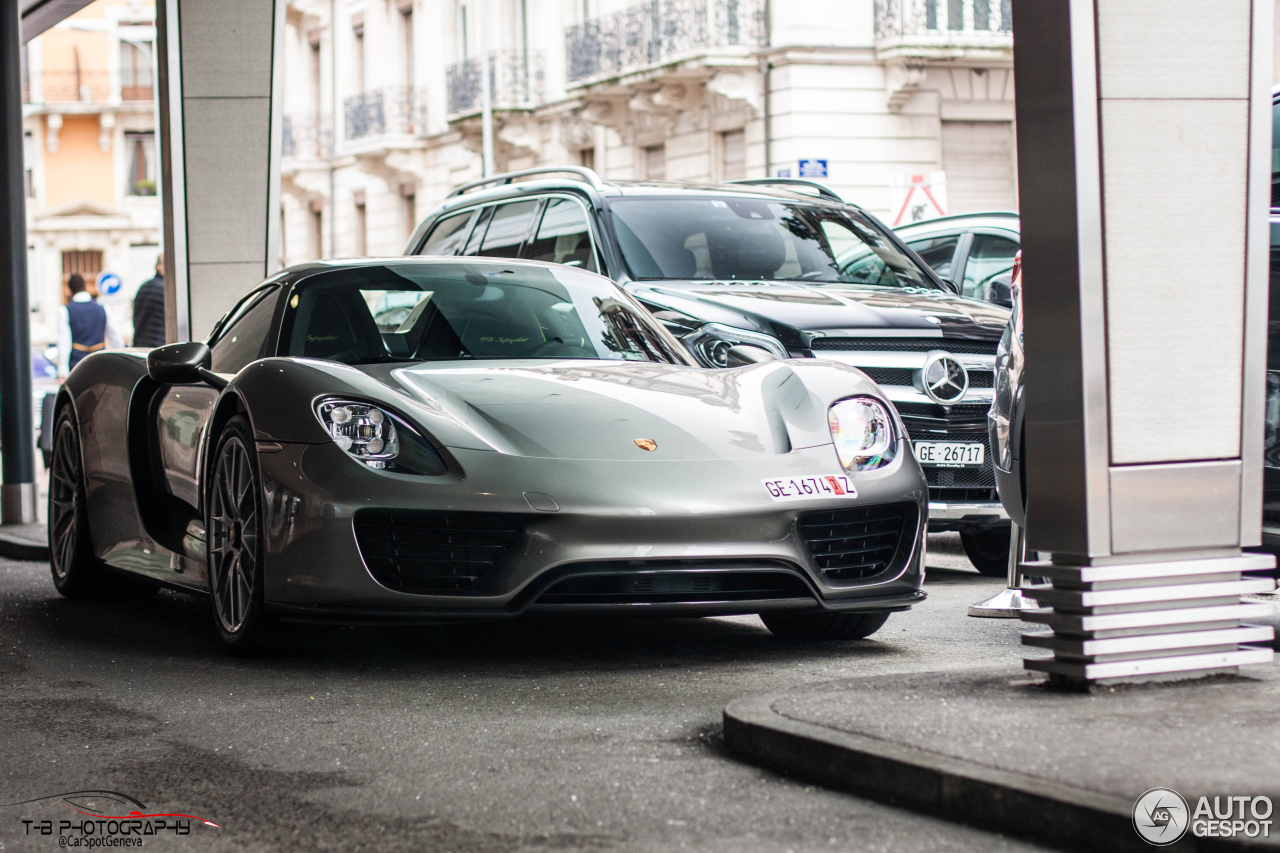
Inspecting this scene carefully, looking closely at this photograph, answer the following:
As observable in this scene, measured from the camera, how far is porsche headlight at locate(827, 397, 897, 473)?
226 inches

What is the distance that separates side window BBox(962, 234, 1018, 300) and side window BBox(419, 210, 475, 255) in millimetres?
3140

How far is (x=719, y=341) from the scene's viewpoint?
825cm

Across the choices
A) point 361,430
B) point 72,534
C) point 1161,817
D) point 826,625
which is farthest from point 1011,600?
point 72,534

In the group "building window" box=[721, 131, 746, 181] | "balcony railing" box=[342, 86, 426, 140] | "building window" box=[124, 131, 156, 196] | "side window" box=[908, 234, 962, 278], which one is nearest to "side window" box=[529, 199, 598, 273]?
"side window" box=[908, 234, 962, 278]

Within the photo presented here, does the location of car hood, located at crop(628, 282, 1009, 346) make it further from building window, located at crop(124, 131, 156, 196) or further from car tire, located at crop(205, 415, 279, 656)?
building window, located at crop(124, 131, 156, 196)

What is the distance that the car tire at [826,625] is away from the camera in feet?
19.5

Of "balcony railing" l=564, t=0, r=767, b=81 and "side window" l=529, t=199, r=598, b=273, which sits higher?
"balcony railing" l=564, t=0, r=767, b=81

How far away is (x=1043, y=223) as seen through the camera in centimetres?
450

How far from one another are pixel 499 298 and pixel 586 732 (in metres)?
2.38

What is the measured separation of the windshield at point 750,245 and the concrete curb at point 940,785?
5.34 metres

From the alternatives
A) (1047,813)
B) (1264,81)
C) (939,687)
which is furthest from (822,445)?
(1047,813)

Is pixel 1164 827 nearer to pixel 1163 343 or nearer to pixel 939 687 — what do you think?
pixel 939 687

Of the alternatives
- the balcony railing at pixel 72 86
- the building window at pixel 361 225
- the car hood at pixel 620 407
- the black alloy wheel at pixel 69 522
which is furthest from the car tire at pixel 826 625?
the balcony railing at pixel 72 86

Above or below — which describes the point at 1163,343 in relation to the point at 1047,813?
above
